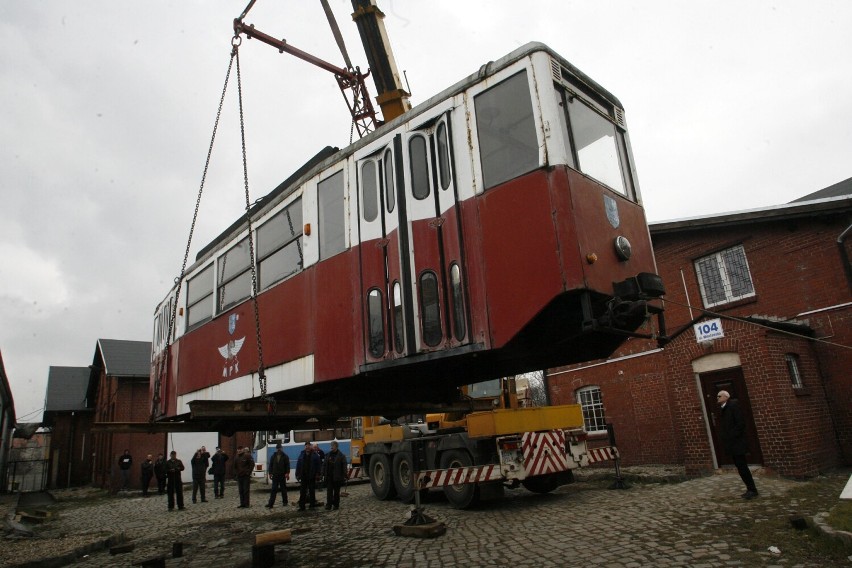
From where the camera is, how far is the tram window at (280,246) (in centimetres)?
566

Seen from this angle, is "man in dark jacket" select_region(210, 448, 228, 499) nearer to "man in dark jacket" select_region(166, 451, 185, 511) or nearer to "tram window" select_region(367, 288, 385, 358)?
"man in dark jacket" select_region(166, 451, 185, 511)

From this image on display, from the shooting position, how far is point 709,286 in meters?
13.4

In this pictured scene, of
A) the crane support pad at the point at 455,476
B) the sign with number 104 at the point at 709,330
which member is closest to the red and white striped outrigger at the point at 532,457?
the crane support pad at the point at 455,476

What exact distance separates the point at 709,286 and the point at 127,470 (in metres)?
20.4

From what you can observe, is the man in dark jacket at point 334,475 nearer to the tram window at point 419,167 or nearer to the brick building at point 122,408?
the tram window at point 419,167

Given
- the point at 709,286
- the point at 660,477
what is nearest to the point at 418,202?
the point at 660,477

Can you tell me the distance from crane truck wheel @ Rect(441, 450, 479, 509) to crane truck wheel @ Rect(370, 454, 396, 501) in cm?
233

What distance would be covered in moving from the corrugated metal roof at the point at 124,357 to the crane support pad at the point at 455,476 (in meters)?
18.5

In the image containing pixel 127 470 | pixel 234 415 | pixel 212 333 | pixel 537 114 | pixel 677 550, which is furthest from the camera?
pixel 127 470

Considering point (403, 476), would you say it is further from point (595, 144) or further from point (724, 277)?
point (595, 144)

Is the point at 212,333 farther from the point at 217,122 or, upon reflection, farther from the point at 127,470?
the point at 127,470

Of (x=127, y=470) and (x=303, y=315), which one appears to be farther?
(x=127, y=470)

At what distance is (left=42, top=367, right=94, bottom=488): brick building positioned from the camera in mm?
28547

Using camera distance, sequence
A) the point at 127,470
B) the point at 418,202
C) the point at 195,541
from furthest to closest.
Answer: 1. the point at 127,470
2. the point at 195,541
3. the point at 418,202
